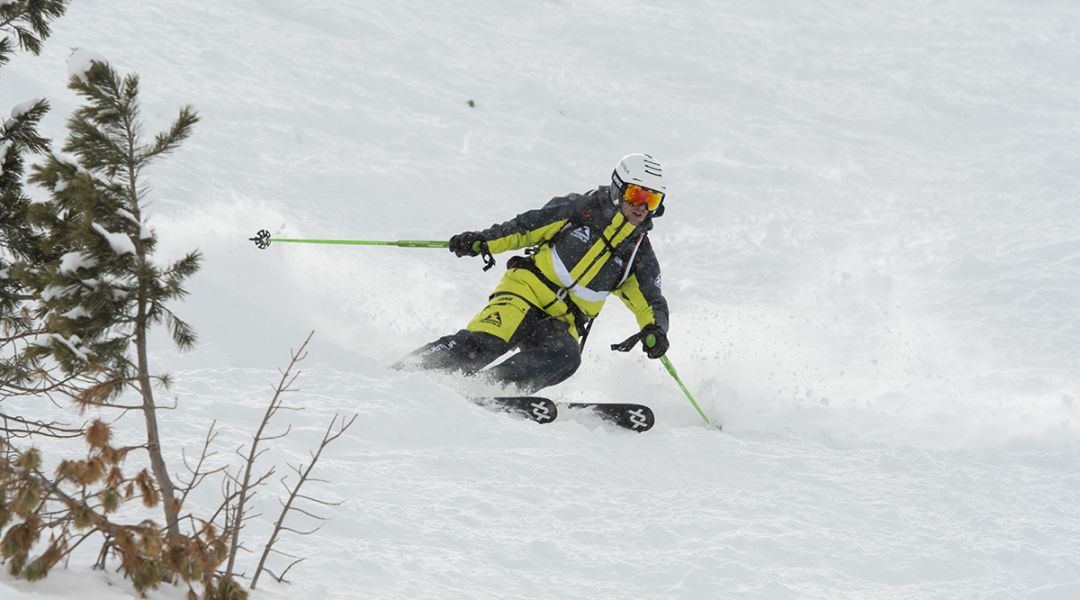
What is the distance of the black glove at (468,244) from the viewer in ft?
25.9

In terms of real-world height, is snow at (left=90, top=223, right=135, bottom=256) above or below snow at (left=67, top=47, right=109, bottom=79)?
below

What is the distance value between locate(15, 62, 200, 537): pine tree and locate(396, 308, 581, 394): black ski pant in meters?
4.20

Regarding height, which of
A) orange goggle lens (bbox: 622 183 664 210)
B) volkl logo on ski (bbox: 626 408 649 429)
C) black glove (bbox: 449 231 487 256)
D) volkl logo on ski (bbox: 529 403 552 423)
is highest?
orange goggle lens (bbox: 622 183 664 210)

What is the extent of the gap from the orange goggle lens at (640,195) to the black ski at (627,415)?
139 cm

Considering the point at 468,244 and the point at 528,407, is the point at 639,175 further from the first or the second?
the point at 528,407

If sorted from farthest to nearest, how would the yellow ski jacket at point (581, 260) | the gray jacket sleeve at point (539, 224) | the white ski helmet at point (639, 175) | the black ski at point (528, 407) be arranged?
the yellow ski jacket at point (581, 260) → the gray jacket sleeve at point (539, 224) → the white ski helmet at point (639, 175) → the black ski at point (528, 407)

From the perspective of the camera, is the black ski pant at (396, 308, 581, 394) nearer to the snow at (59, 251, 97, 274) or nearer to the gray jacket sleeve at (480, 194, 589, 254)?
the gray jacket sleeve at (480, 194, 589, 254)

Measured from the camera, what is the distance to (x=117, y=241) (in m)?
3.68

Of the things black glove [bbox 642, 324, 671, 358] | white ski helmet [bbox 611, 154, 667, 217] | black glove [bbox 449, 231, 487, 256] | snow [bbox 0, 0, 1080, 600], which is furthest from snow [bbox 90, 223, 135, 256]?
black glove [bbox 642, 324, 671, 358]

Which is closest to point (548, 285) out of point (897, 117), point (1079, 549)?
point (1079, 549)

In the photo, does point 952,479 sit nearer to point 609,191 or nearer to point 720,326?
point 609,191

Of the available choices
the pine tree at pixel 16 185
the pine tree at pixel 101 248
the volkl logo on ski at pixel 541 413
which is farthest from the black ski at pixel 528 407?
the pine tree at pixel 101 248

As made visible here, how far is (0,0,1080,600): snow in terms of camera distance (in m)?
5.78

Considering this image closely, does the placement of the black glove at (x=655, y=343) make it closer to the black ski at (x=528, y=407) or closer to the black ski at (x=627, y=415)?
the black ski at (x=627, y=415)
